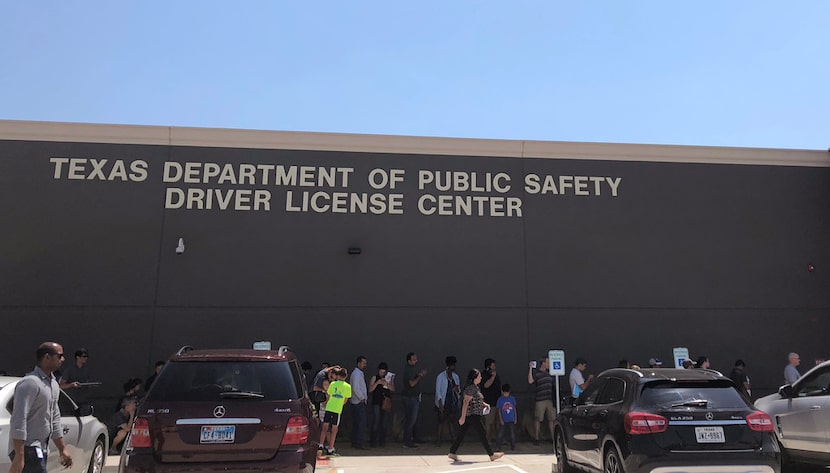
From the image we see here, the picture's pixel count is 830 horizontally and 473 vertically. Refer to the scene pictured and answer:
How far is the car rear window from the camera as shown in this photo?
5.88 m

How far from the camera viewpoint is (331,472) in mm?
9570

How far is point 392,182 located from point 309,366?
4.86 meters

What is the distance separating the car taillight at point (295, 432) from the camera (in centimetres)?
576

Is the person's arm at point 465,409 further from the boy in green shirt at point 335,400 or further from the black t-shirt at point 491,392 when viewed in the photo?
the boy in green shirt at point 335,400

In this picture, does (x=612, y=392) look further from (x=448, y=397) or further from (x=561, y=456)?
(x=448, y=397)

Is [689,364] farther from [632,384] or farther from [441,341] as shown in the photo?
[632,384]

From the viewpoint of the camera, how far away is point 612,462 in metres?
7.01

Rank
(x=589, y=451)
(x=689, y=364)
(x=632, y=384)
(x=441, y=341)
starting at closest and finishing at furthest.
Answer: (x=632, y=384), (x=589, y=451), (x=689, y=364), (x=441, y=341)

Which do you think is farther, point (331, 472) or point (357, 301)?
point (357, 301)

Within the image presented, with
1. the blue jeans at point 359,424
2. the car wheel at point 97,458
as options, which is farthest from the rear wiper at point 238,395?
the blue jeans at point 359,424

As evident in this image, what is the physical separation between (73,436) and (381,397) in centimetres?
626

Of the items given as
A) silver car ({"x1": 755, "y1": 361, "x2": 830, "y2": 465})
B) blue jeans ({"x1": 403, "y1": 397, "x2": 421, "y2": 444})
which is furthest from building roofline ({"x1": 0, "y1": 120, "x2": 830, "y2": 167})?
silver car ({"x1": 755, "y1": 361, "x2": 830, "y2": 465})

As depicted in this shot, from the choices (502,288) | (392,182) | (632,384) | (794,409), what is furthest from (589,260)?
(632,384)

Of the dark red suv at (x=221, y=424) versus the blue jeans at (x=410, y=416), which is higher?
the dark red suv at (x=221, y=424)
